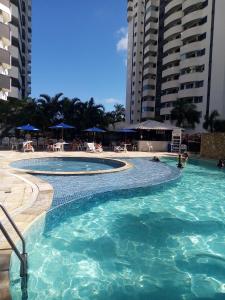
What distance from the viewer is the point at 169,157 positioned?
25047 mm

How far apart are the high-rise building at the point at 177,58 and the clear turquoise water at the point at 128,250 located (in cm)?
3999

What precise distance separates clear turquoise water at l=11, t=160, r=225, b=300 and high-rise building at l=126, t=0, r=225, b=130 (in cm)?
Result: 3999

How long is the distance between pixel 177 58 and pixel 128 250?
53895mm

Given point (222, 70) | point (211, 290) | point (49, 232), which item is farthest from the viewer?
point (222, 70)

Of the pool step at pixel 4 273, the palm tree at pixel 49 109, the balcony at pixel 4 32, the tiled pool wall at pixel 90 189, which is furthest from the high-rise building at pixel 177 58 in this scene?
the pool step at pixel 4 273

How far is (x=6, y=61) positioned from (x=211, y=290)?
2323 cm

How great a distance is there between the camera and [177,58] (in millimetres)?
55938

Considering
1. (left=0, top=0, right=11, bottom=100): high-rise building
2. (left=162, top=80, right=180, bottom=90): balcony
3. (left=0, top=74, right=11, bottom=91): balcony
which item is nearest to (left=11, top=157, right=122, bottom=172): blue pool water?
(left=0, top=74, right=11, bottom=91): balcony

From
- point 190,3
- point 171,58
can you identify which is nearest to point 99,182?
point 171,58

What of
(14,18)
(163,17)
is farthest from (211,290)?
(163,17)

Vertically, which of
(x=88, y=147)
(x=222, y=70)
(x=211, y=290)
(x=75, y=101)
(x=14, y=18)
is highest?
(x=14, y=18)

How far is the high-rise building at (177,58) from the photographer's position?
4831cm

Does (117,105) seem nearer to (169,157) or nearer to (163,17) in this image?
(163,17)

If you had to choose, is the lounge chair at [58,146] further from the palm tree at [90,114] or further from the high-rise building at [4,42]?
the palm tree at [90,114]
